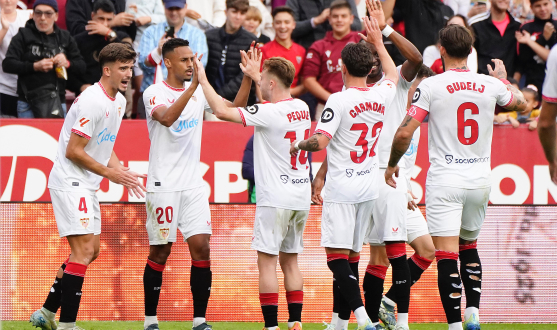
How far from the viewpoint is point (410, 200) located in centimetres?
763

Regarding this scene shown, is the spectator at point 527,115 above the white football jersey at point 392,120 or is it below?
above

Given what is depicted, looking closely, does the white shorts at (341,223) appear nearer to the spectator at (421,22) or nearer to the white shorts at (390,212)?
the white shorts at (390,212)

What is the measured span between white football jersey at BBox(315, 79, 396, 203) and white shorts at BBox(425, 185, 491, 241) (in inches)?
24.6

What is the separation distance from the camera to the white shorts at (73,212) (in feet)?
22.9

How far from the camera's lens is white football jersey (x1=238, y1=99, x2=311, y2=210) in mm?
6879

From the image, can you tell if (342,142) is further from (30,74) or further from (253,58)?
(30,74)

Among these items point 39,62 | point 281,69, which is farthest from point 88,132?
point 39,62

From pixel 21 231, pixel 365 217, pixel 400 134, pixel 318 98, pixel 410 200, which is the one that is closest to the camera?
pixel 400 134

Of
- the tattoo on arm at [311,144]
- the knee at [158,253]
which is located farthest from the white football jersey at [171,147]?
the tattoo on arm at [311,144]

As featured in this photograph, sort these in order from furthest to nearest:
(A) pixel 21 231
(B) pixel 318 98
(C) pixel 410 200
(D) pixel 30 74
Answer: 1. (B) pixel 318 98
2. (D) pixel 30 74
3. (A) pixel 21 231
4. (C) pixel 410 200

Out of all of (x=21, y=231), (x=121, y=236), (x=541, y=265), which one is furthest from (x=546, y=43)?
(x=21, y=231)

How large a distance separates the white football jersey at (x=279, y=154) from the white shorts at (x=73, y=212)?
159 centimetres

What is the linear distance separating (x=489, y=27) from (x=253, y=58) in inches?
246

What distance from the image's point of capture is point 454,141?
260 inches
